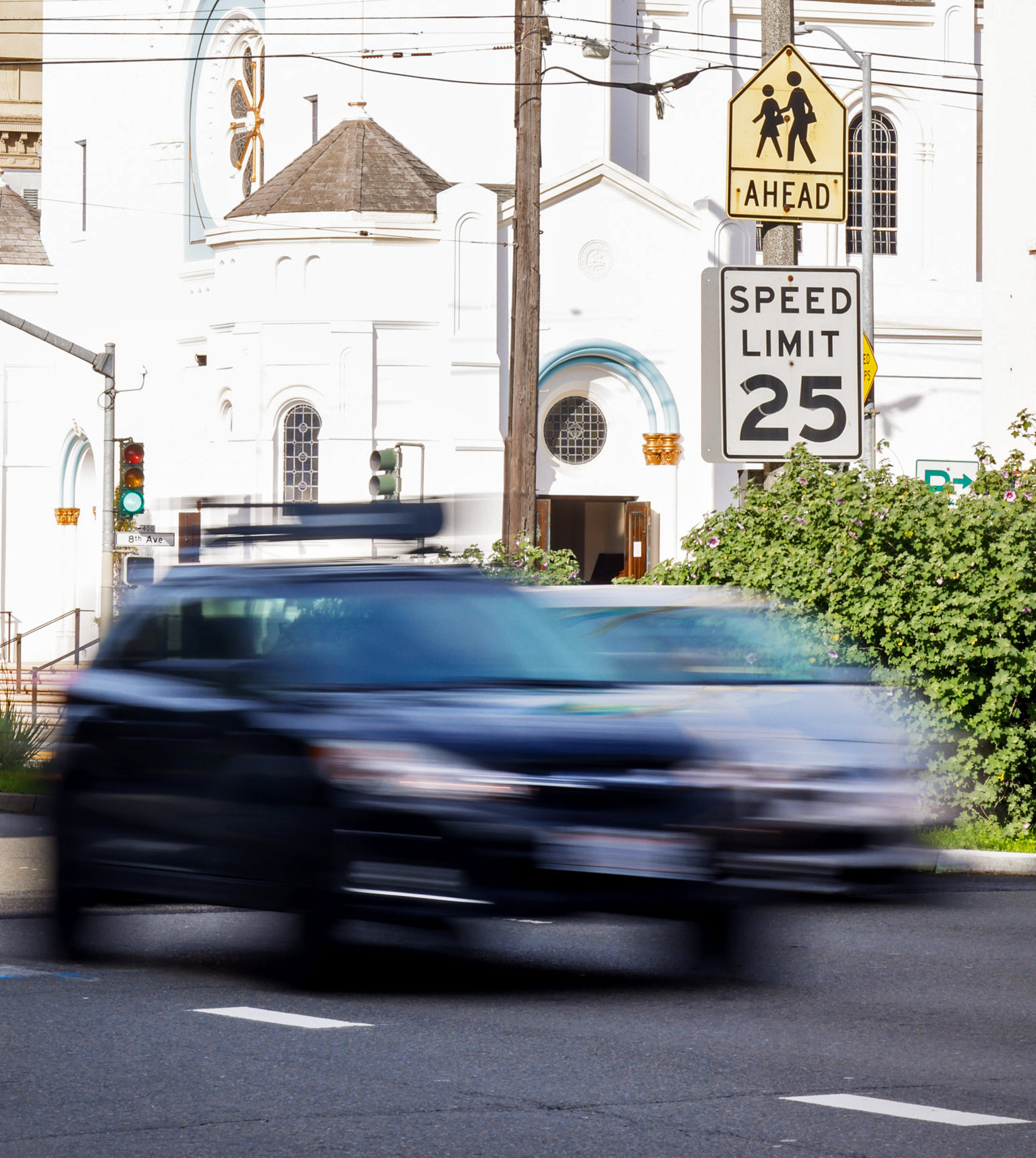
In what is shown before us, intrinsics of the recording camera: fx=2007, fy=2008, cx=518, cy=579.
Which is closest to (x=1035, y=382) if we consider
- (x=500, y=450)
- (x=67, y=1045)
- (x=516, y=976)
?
(x=500, y=450)

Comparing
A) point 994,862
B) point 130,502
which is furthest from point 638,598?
point 130,502

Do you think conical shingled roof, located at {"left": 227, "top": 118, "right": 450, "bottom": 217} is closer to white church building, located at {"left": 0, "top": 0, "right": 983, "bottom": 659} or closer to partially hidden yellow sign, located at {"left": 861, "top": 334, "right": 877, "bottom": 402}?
white church building, located at {"left": 0, "top": 0, "right": 983, "bottom": 659}

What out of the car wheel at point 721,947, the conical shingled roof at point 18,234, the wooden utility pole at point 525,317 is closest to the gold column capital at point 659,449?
the wooden utility pole at point 525,317

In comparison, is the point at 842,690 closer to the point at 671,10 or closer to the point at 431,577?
the point at 431,577

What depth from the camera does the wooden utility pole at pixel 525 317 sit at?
26031 millimetres

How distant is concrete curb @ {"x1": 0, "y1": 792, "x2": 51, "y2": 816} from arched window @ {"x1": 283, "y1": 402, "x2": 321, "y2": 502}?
60.9 feet

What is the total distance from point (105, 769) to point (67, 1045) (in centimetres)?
194

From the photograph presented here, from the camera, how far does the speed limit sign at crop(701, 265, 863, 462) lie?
35.6 ft

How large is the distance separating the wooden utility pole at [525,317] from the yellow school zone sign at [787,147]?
14.6m

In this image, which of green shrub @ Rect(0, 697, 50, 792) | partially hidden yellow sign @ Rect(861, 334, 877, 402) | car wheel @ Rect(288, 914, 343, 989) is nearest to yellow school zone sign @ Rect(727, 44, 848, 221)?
car wheel @ Rect(288, 914, 343, 989)

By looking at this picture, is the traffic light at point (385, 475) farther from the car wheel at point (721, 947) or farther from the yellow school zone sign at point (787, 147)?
the car wheel at point (721, 947)

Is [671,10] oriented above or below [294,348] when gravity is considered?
above

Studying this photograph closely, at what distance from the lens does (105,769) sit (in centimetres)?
880

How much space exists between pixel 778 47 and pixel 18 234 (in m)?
33.8
